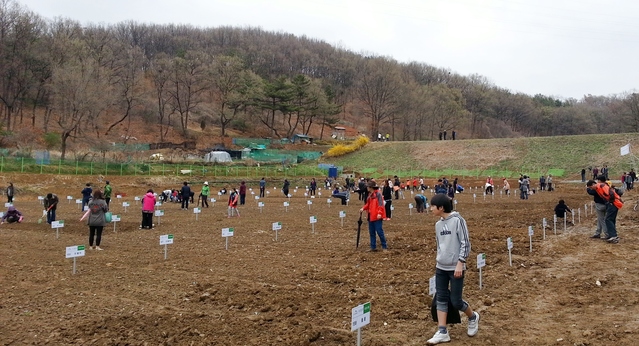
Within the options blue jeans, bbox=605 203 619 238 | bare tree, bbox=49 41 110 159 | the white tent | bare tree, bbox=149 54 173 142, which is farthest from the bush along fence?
blue jeans, bbox=605 203 619 238

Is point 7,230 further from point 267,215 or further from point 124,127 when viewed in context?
point 124,127

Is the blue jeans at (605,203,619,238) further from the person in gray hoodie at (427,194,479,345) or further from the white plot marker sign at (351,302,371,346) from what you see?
Result: the white plot marker sign at (351,302,371,346)

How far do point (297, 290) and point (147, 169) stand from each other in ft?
135

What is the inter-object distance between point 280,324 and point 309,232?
31.8 ft

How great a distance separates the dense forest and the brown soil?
42.7m

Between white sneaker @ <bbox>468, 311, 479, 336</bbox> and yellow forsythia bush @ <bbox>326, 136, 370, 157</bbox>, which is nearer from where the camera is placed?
white sneaker @ <bbox>468, 311, 479, 336</bbox>

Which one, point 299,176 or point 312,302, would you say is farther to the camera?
point 299,176

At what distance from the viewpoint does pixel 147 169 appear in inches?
1831

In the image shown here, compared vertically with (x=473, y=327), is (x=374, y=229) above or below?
above

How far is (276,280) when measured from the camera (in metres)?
9.47

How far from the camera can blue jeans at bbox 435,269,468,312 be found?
600 centimetres

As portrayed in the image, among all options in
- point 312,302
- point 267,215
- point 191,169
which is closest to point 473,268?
point 312,302

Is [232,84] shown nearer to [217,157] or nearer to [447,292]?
[217,157]

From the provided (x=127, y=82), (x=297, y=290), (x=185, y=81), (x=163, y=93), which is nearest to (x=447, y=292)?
(x=297, y=290)
